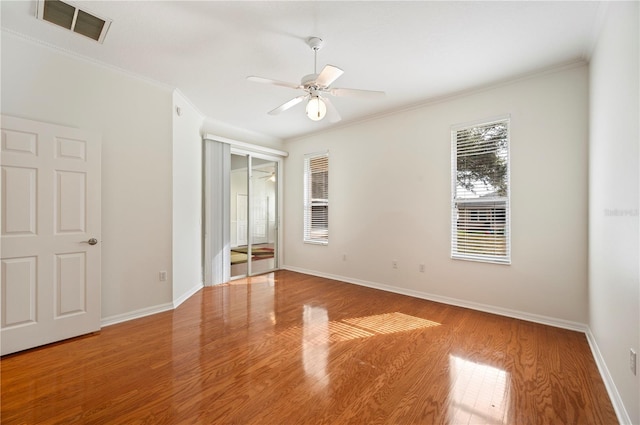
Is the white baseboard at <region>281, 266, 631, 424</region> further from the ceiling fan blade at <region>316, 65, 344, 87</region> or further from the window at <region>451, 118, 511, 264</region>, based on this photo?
the ceiling fan blade at <region>316, 65, 344, 87</region>

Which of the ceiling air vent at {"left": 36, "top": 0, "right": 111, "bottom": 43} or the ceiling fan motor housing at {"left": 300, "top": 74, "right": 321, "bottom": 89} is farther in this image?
the ceiling fan motor housing at {"left": 300, "top": 74, "right": 321, "bottom": 89}

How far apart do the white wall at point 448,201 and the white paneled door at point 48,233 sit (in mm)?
3586

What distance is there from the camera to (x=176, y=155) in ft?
12.5

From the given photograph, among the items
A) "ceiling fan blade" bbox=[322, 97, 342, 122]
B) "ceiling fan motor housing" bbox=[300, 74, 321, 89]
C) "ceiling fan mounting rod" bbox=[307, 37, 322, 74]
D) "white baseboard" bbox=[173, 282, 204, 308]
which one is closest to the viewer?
"ceiling fan motor housing" bbox=[300, 74, 321, 89]

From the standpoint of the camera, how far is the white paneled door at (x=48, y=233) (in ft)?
8.02

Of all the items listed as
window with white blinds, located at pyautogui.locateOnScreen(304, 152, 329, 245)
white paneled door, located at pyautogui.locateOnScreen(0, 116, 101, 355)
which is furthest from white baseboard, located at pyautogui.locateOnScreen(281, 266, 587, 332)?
white paneled door, located at pyautogui.locateOnScreen(0, 116, 101, 355)

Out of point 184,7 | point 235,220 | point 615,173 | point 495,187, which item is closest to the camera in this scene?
point 615,173

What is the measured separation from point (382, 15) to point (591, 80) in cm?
232

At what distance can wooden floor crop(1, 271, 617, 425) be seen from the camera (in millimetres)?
1741

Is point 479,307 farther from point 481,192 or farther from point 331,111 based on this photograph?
point 331,111

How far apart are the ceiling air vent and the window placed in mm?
4090

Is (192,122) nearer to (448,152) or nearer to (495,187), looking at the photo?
(448,152)

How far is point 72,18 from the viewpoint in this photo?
234 centimetres

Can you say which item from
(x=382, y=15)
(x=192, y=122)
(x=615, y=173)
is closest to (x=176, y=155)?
(x=192, y=122)
